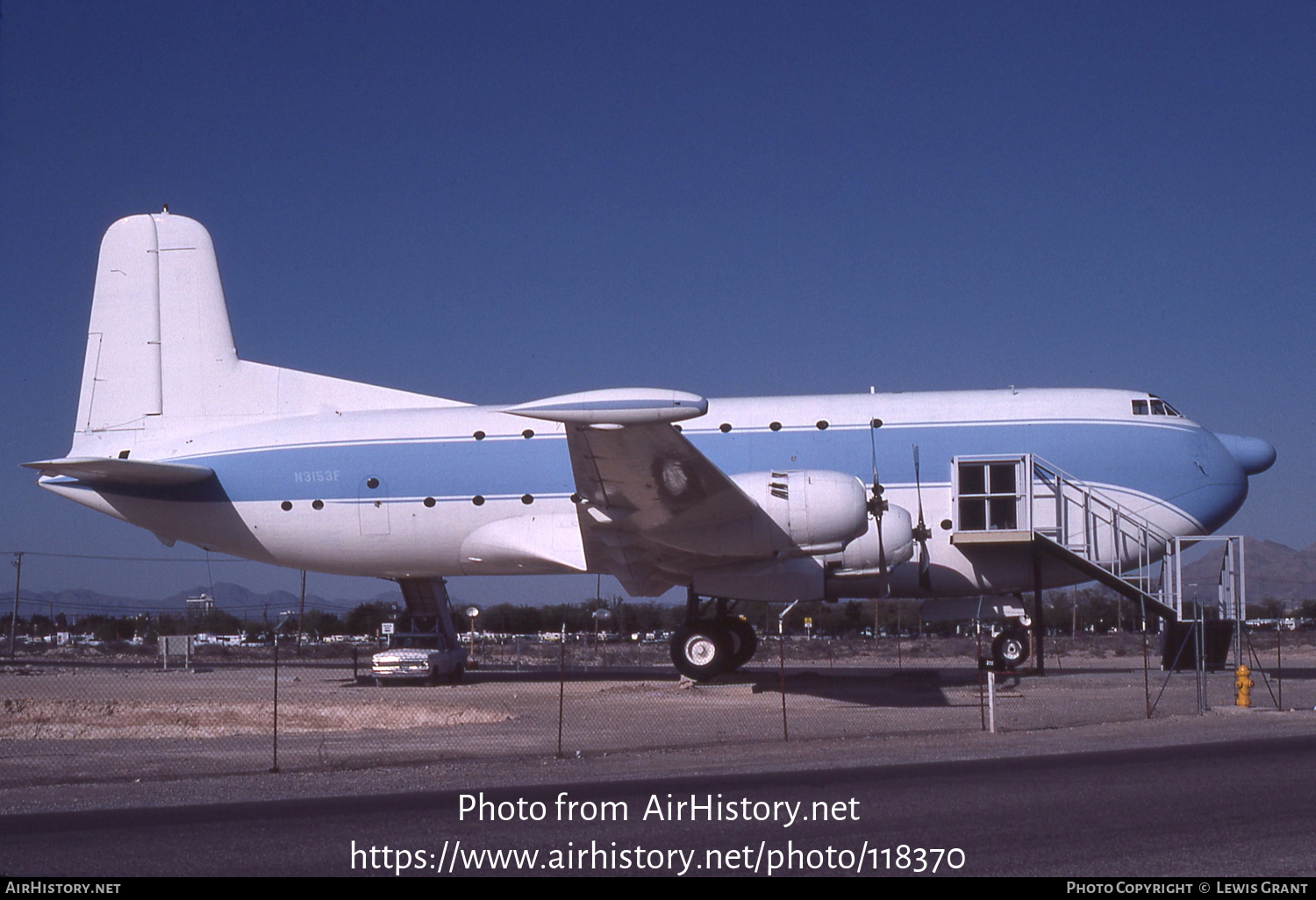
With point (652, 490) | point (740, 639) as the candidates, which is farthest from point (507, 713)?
point (740, 639)

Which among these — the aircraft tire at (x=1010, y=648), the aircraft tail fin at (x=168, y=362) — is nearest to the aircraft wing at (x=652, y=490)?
the aircraft tire at (x=1010, y=648)

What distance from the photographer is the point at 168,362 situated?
78.7 feet

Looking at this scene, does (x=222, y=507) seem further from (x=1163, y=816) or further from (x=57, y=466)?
(x=1163, y=816)

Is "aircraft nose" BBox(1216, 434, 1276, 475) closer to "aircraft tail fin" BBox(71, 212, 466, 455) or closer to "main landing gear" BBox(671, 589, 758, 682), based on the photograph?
"main landing gear" BBox(671, 589, 758, 682)

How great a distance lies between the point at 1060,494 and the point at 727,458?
602 centimetres

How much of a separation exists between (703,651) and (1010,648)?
19.0 ft

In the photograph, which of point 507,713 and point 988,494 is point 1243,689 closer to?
point 988,494

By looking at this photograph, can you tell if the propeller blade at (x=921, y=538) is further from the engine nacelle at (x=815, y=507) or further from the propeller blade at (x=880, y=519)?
the engine nacelle at (x=815, y=507)

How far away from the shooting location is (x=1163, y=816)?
26.2ft

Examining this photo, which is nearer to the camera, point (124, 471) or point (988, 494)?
point (988, 494)

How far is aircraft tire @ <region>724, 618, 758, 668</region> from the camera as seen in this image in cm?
2105

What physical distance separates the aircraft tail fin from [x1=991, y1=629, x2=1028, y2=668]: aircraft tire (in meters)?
11.9

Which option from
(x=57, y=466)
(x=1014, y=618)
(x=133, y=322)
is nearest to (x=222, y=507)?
(x=57, y=466)

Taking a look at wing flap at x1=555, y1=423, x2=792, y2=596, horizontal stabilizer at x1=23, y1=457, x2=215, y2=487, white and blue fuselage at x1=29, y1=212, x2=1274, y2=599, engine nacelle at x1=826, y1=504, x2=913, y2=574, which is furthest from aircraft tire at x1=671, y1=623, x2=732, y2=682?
horizontal stabilizer at x1=23, y1=457, x2=215, y2=487
